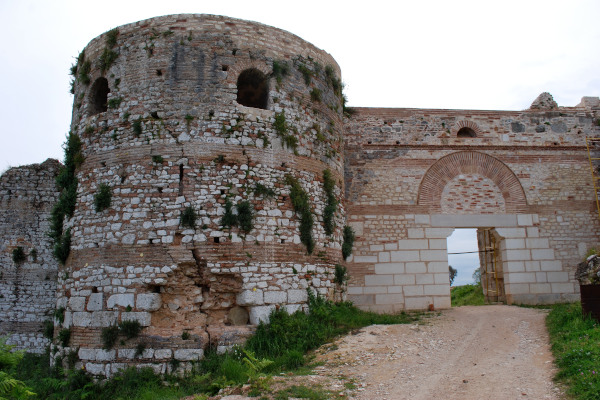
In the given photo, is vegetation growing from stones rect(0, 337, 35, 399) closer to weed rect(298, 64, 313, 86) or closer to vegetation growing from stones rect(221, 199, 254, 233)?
vegetation growing from stones rect(221, 199, 254, 233)

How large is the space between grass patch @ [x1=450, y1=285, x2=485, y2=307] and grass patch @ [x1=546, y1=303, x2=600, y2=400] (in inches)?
242

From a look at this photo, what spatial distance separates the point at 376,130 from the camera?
14273 millimetres

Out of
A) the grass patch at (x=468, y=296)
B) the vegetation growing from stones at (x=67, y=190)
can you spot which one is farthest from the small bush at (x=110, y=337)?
the grass patch at (x=468, y=296)

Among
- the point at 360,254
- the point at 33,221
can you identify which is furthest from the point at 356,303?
the point at 33,221

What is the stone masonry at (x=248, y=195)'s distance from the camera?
30.7ft

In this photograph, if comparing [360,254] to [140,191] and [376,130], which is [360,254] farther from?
[140,191]

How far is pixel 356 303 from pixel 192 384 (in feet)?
18.8

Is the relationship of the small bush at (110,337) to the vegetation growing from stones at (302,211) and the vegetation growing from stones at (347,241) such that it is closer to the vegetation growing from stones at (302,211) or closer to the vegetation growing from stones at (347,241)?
the vegetation growing from stones at (302,211)

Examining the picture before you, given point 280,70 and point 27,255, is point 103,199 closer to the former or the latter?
point 27,255

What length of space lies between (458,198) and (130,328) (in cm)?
978

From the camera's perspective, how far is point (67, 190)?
10.6m

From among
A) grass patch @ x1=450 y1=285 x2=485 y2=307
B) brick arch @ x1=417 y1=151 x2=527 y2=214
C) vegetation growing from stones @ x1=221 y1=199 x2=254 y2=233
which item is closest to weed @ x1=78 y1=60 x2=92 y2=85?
vegetation growing from stones @ x1=221 y1=199 x2=254 y2=233

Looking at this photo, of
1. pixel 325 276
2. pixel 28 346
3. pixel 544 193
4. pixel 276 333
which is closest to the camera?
pixel 276 333

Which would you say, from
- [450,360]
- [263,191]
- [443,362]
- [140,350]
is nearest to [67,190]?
[140,350]
